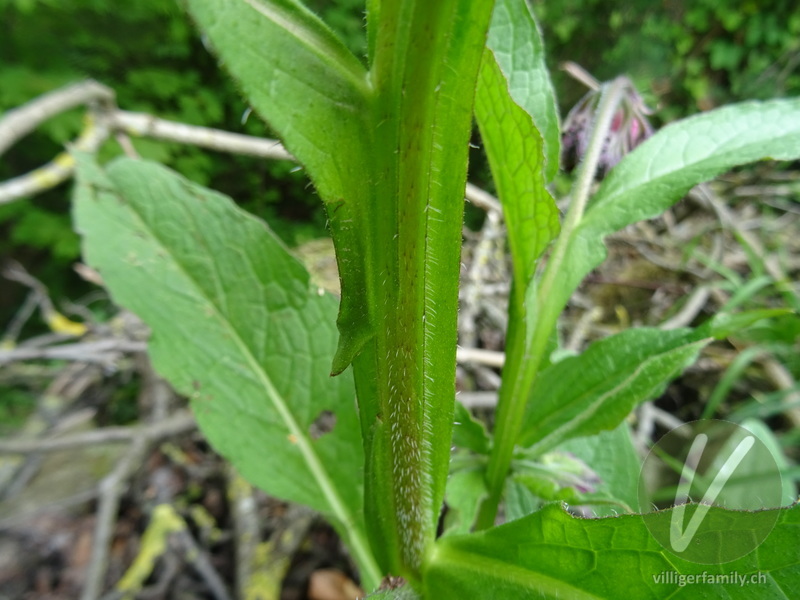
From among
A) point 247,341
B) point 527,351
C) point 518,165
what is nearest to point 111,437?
point 247,341

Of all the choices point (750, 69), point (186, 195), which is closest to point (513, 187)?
point (186, 195)

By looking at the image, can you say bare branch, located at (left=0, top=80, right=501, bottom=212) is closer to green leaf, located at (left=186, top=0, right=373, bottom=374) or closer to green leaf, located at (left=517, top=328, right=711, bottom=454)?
green leaf, located at (left=517, top=328, right=711, bottom=454)

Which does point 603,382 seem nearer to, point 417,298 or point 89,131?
point 417,298

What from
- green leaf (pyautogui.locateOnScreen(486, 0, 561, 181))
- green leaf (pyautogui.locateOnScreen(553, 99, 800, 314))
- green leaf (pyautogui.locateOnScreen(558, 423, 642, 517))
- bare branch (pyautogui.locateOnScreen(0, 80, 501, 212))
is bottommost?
green leaf (pyautogui.locateOnScreen(558, 423, 642, 517))

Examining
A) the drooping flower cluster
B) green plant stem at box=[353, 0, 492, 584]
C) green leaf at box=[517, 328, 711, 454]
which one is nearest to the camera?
green plant stem at box=[353, 0, 492, 584]

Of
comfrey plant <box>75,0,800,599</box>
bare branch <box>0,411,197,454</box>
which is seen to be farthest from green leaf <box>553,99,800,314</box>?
bare branch <box>0,411,197,454</box>

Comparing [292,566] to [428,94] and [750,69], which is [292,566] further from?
[750,69]

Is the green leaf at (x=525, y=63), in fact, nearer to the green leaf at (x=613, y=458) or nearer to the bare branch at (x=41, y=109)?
the green leaf at (x=613, y=458)
